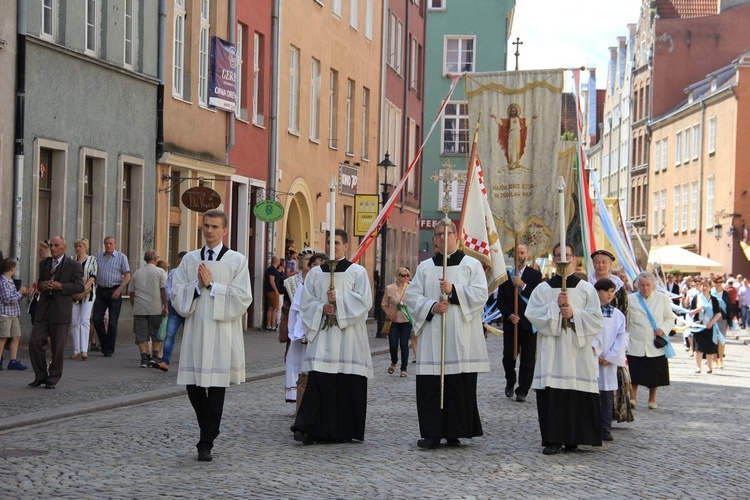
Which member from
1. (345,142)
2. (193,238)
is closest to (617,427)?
(193,238)

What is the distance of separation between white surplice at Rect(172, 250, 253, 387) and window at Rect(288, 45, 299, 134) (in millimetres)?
22908

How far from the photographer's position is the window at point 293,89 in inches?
1340

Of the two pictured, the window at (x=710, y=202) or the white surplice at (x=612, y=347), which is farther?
the window at (x=710, y=202)

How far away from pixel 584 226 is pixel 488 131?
579 cm

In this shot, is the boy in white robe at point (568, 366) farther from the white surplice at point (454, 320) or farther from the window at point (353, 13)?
the window at point (353, 13)

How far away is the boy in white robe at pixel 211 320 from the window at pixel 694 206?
57171mm

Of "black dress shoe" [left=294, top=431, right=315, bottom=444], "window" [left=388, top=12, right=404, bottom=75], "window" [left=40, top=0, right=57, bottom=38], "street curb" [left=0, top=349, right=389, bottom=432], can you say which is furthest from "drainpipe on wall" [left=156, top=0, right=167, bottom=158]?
"window" [left=388, top=12, right=404, bottom=75]

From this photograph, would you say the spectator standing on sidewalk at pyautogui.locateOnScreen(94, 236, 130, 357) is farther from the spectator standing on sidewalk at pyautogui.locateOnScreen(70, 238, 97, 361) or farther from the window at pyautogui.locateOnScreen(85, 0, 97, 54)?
the window at pyautogui.locateOnScreen(85, 0, 97, 54)

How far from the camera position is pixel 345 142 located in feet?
130

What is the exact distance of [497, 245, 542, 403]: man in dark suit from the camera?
54.4 ft

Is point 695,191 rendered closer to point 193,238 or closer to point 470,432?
point 193,238

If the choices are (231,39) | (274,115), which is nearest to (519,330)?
(231,39)

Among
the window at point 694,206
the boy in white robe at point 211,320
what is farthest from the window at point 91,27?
the window at point 694,206

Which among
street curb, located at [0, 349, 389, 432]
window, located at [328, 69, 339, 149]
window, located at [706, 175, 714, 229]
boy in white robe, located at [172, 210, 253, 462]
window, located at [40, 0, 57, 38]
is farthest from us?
window, located at [706, 175, 714, 229]
